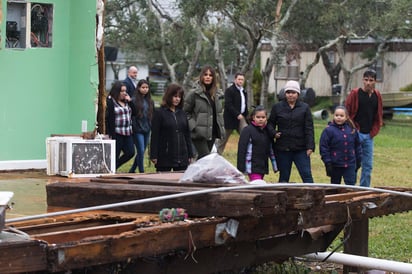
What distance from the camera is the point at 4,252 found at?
4.29 metres

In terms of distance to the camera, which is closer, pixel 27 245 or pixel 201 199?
pixel 27 245

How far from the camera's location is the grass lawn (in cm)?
932

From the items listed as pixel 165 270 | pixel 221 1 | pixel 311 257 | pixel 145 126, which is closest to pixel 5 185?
pixel 311 257

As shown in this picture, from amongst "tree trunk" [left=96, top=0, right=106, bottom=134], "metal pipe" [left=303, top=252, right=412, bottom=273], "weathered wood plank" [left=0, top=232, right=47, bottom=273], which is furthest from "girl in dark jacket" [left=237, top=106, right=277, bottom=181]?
"weathered wood plank" [left=0, top=232, right=47, bottom=273]

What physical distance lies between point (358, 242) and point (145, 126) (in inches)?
260

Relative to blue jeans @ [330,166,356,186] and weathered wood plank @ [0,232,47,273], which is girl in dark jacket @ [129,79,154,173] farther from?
weathered wood plank @ [0,232,47,273]

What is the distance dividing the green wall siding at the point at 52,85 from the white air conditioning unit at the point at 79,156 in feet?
2.82

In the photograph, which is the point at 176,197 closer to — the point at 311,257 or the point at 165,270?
the point at 165,270

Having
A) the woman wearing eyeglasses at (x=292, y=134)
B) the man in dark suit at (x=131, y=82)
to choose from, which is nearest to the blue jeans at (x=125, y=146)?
the man in dark suit at (x=131, y=82)

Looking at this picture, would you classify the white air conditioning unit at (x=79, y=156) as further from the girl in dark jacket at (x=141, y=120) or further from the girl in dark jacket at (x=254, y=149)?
the girl in dark jacket at (x=141, y=120)

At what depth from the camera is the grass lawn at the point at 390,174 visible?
30.6 ft

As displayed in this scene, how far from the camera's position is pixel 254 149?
35.3ft

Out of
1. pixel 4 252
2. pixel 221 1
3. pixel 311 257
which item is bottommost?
pixel 311 257

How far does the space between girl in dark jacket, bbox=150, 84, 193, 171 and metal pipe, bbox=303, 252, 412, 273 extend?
134 inches
